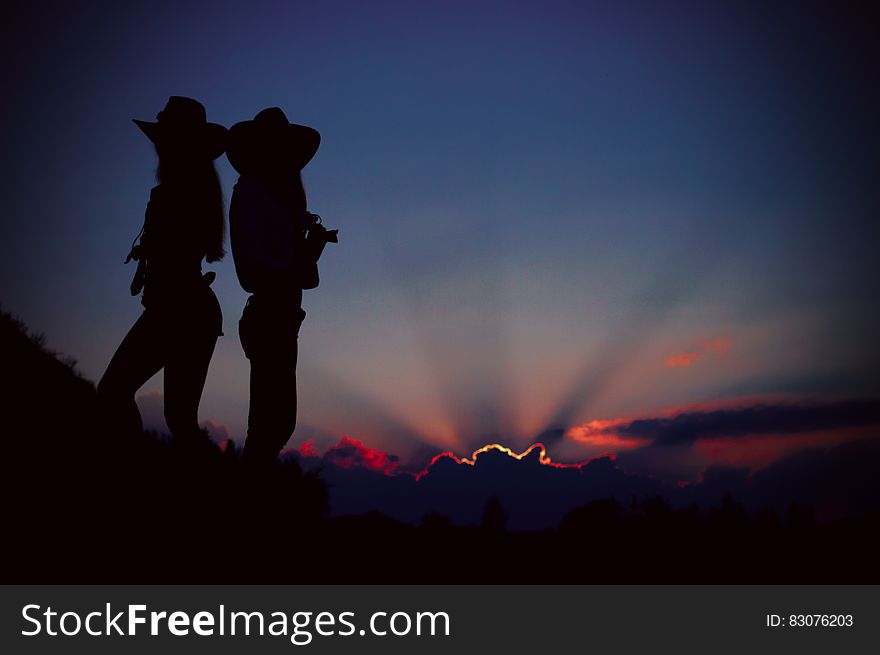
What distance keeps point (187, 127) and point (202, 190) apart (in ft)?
1.63

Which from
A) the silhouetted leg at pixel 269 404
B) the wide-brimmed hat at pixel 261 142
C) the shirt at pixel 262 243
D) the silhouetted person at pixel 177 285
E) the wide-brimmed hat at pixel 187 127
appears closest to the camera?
the shirt at pixel 262 243

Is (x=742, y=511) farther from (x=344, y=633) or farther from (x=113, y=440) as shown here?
(x=113, y=440)

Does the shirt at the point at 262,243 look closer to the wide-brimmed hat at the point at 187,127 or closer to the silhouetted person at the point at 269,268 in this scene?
the silhouetted person at the point at 269,268

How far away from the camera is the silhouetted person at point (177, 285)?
5.28m

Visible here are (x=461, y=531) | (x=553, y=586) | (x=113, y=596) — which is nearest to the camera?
(x=113, y=596)

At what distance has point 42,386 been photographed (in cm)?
904

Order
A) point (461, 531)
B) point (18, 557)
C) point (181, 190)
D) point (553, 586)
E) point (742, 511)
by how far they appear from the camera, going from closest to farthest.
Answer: point (18, 557)
point (553, 586)
point (181, 190)
point (742, 511)
point (461, 531)

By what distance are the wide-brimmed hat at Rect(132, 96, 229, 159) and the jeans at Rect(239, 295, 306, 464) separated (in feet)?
4.67

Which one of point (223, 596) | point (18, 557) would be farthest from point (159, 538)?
point (223, 596)

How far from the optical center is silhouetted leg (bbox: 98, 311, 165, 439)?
17.3ft

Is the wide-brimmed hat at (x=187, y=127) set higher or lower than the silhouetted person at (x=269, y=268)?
higher

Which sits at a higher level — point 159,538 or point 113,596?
point 159,538

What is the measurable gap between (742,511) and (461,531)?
2.39m

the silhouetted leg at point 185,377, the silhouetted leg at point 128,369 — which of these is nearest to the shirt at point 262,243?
the silhouetted leg at point 185,377
